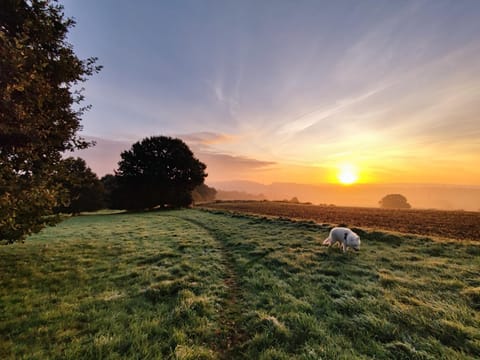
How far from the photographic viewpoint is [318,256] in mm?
9289

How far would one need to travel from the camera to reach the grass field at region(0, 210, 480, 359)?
3920 mm

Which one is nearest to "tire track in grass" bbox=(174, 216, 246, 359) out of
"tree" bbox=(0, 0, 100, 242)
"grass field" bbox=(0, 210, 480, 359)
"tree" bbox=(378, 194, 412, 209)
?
"grass field" bbox=(0, 210, 480, 359)

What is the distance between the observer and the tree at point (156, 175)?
4366 cm

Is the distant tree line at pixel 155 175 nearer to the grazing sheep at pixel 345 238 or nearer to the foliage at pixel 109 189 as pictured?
the foliage at pixel 109 189

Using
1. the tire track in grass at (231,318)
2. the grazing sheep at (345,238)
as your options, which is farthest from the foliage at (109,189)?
the grazing sheep at (345,238)

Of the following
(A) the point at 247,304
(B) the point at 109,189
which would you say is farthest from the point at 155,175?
(A) the point at 247,304

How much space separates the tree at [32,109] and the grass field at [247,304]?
2.74 metres

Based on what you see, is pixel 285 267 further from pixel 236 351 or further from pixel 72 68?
pixel 72 68

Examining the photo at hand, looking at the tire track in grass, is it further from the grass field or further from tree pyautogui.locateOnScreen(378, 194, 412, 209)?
tree pyautogui.locateOnScreen(378, 194, 412, 209)

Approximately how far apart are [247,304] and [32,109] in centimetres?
966

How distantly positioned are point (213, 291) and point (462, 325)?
20.0 ft

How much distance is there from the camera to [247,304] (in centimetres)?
580

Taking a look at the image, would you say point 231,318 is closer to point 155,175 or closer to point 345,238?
point 345,238

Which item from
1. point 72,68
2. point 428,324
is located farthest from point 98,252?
point 428,324
